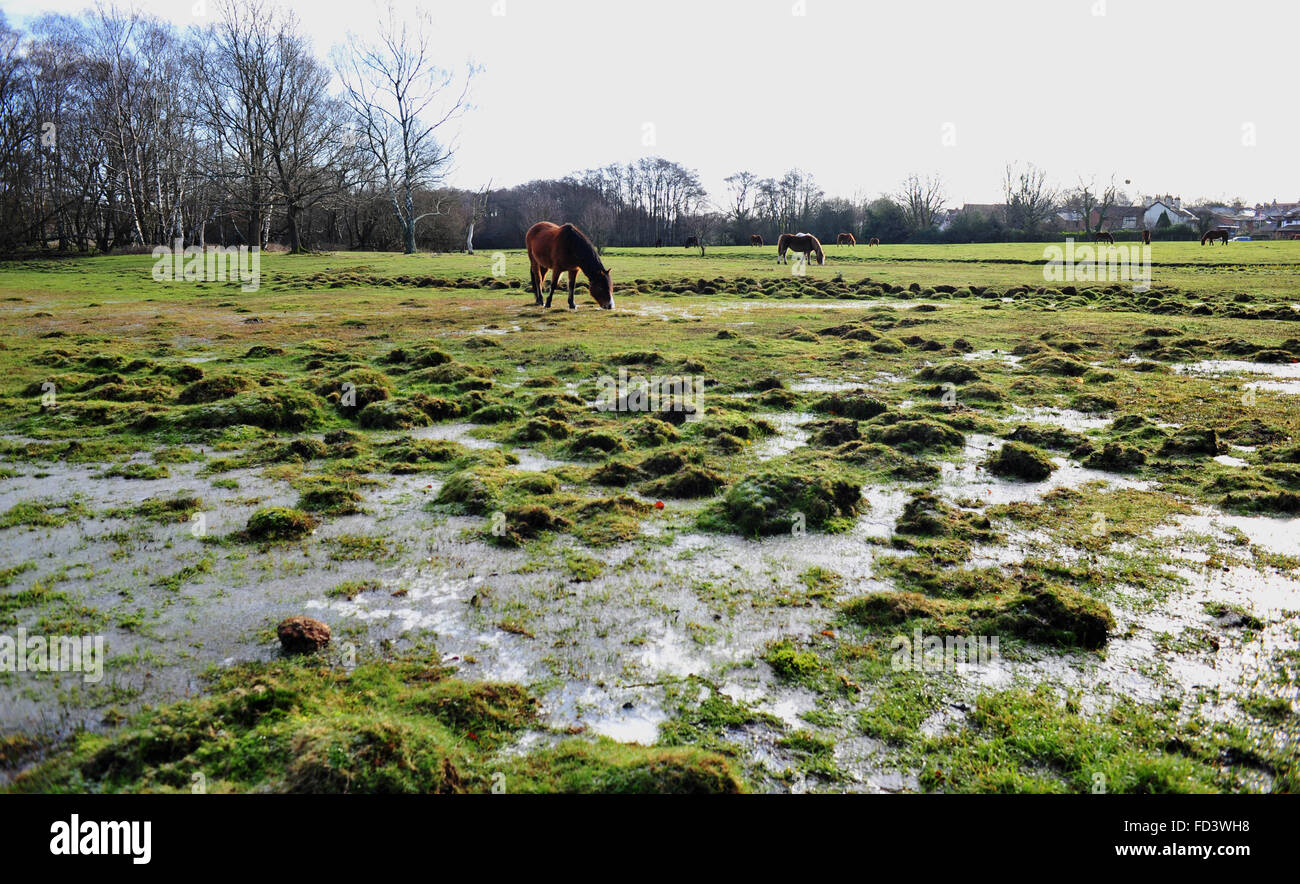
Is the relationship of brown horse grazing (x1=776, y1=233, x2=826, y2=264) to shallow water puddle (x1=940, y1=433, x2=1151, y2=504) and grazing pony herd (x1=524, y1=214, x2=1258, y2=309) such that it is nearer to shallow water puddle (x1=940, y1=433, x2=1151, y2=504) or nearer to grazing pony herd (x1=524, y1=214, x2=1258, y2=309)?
grazing pony herd (x1=524, y1=214, x2=1258, y2=309)

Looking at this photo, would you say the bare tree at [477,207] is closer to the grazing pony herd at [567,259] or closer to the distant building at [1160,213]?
the grazing pony herd at [567,259]

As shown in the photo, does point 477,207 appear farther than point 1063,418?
Yes

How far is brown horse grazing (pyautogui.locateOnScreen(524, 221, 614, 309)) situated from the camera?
68.3 ft

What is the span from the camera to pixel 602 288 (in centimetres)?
2191

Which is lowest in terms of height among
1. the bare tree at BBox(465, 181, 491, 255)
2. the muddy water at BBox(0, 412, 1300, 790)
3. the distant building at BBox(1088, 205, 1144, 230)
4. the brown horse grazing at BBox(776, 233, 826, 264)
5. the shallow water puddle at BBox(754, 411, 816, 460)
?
the muddy water at BBox(0, 412, 1300, 790)

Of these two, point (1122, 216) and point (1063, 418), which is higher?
point (1122, 216)

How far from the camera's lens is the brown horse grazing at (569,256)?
20812 millimetres

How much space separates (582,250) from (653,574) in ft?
55.2

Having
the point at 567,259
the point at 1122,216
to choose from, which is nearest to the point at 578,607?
the point at 567,259

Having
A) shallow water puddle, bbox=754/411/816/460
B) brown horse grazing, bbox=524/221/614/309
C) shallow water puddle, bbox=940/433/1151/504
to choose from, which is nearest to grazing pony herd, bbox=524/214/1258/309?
brown horse grazing, bbox=524/221/614/309

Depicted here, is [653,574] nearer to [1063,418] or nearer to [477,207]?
[1063,418]
